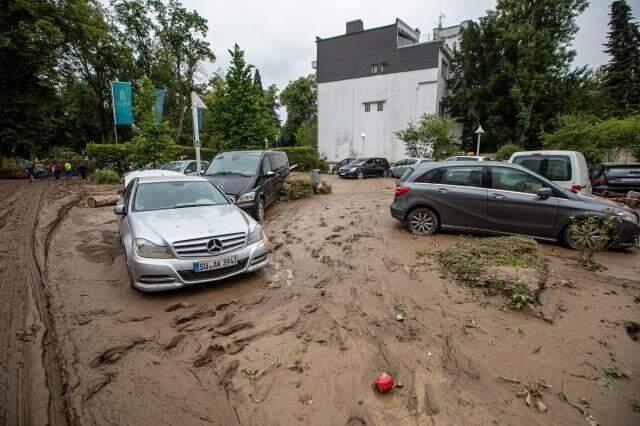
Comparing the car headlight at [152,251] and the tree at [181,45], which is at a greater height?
the tree at [181,45]

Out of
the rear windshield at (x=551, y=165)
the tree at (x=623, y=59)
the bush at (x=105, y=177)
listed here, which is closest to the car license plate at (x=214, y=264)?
the rear windshield at (x=551, y=165)

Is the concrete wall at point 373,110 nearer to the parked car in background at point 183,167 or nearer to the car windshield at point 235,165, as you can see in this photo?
the parked car in background at point 183,167

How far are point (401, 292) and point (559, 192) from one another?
4164mm

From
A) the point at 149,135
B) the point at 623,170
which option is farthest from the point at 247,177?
the point at 623,170

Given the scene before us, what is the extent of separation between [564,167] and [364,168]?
16083 mm

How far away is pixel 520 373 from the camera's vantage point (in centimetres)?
272

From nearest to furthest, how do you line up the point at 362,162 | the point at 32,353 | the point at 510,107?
the point at 32,353 → the point at 362,162 → the point at 510,107

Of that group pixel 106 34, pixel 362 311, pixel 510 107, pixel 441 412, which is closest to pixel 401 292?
pixel 362 311

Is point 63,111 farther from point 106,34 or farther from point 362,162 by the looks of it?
point 362,162

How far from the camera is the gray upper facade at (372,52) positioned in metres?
28.6

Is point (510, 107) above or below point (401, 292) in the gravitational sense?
above

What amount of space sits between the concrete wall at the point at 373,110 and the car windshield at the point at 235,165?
956 inches

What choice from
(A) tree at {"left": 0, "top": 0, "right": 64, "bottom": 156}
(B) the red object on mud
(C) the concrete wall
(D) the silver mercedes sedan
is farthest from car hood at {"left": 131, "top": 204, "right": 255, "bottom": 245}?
(C) the concrete wall

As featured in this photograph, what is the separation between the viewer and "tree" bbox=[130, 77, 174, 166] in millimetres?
14523
